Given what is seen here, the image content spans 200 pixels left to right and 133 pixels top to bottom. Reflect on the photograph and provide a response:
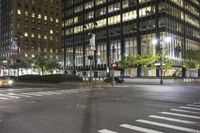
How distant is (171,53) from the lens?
75812 millimetres

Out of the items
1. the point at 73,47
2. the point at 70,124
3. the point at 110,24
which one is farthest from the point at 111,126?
the point at 73,47

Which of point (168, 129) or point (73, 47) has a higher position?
point (73, 47)

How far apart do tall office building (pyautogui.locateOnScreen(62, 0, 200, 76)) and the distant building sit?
2665 centimetres

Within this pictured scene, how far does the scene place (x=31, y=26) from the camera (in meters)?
134

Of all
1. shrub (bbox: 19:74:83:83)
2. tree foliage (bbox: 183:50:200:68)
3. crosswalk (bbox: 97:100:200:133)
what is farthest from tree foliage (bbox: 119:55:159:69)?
crosswalk (bbox: 97:100:200:133)

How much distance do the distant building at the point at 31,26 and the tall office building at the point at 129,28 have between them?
87.4 ft

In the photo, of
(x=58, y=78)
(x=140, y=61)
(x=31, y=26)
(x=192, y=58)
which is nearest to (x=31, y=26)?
(x=31, y=26)

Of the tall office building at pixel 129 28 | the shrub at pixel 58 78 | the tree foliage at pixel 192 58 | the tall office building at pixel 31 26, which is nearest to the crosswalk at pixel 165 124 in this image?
the shrub at pixel 58 78

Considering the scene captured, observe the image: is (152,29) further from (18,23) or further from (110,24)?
(18,23)

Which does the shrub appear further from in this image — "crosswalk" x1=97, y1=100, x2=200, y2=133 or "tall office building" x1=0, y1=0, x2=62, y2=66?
"tall office building" x1=0, y1=0, x2=62, y2=66

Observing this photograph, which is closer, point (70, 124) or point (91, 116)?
point (70, 124)

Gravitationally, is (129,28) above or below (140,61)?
above

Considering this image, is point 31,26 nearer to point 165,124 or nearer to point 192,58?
point 192,58

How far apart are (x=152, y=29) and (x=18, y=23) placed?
7471 centimetres
